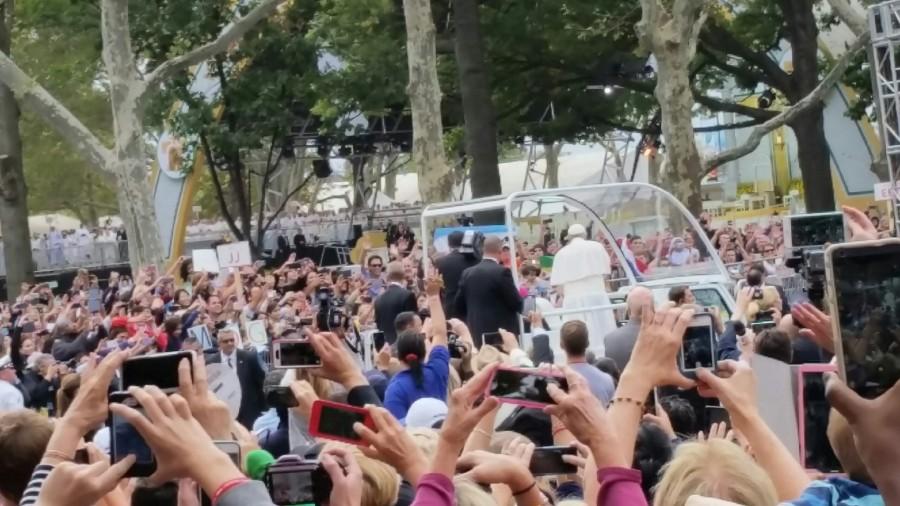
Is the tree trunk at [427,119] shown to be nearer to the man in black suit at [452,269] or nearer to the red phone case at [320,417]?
the man in black suit at [452,269]

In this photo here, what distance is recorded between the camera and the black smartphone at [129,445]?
117 inches

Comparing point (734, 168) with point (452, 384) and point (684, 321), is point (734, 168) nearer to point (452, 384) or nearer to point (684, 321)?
point (452, 384)

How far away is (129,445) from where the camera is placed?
9.86ft

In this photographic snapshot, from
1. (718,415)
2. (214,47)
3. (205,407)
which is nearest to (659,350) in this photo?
(205,407)

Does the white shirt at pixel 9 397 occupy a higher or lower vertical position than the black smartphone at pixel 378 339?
higher

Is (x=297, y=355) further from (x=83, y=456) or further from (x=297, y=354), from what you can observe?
(x=83, y=456)

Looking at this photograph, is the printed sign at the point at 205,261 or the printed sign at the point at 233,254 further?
the printed sign at the point at 205,261

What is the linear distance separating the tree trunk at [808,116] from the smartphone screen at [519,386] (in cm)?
2645

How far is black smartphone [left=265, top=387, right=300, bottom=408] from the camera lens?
18.5 ft

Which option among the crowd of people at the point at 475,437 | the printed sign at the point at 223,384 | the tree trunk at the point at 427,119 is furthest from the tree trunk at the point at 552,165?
the printed sign at the point at 223,384

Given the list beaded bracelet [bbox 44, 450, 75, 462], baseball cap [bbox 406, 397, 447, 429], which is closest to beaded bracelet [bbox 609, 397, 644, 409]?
beaded bracelet [bbox 44, 450, 75, 462]

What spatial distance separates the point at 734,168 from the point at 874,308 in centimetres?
6307

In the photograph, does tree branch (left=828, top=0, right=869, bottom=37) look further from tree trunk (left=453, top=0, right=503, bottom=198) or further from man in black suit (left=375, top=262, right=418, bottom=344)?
man in black suit (left=375, top=262, right=418, bottom=344)

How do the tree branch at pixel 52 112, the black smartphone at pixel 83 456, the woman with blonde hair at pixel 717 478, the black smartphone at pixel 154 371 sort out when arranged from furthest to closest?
the tree branch at pixel 52 112 < the black smartphone at pixel 83 456 < the black smartphone at pixel 154 371 < the woman with blonde hair at pixel 717 478
